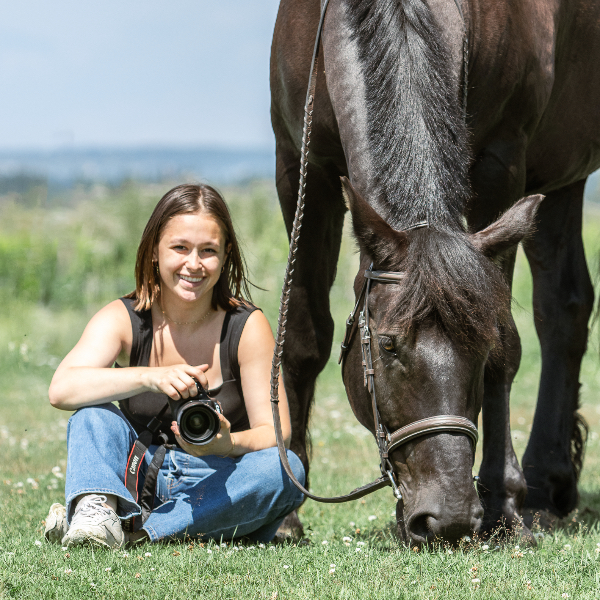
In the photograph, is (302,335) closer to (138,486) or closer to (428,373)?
(138,486)

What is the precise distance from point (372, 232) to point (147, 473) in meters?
1.40

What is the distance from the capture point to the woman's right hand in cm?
305

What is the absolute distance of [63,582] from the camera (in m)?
2.63

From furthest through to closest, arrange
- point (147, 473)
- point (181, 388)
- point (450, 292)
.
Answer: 1. point (147, 473)
2. point (181, 388)
3. point (450, 292)

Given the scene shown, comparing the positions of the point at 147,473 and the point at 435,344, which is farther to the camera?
the point at 147,473

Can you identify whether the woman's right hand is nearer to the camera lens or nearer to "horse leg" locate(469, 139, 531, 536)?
the camera lens

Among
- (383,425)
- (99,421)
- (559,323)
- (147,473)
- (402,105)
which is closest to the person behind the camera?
(383,425)

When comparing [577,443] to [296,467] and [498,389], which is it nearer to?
[498,389]

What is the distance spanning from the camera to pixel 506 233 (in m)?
2.86

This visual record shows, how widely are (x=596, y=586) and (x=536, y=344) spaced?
9.66 metres

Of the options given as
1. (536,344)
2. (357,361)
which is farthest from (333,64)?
(536,344)

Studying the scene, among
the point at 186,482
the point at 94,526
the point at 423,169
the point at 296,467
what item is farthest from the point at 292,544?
the point at 423,169

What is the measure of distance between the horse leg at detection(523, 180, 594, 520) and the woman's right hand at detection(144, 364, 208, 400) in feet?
8.41

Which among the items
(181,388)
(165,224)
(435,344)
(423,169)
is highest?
(423,169)
